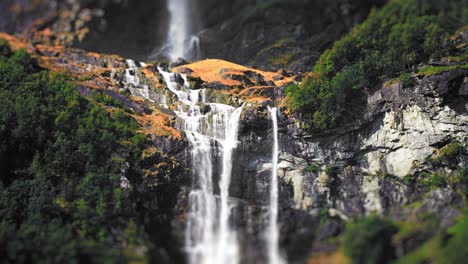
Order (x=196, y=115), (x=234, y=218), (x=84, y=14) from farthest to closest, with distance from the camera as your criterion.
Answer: (x=84, y=14)
(x=196, y=115)
(x=234, y=218)

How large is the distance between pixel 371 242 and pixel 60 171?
2331 centimetres

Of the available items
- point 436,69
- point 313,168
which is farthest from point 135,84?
point 436,69

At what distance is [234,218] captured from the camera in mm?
30953

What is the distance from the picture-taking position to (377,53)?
146 ft

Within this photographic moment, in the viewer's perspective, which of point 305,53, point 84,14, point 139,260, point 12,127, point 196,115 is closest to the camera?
point 139,260

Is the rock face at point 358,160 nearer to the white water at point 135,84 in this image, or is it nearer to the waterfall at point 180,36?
the white water at point 135,84

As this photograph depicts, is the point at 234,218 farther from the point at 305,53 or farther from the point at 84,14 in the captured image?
the point at 84,14

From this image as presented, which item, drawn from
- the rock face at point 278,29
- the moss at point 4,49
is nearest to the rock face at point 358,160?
the rock face at point 278,29

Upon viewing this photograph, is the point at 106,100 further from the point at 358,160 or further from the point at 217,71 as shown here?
the point at 358,160

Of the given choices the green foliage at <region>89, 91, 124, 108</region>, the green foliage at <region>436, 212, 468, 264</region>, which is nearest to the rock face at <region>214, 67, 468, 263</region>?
the green foliage at <region>436, 212, 468, 264</region>

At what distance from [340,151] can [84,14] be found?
42380 mm

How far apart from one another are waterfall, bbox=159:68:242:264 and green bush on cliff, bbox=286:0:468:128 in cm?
644

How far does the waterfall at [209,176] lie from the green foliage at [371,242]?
7397 mm

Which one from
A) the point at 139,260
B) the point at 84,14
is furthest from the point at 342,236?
the point at 84,14
